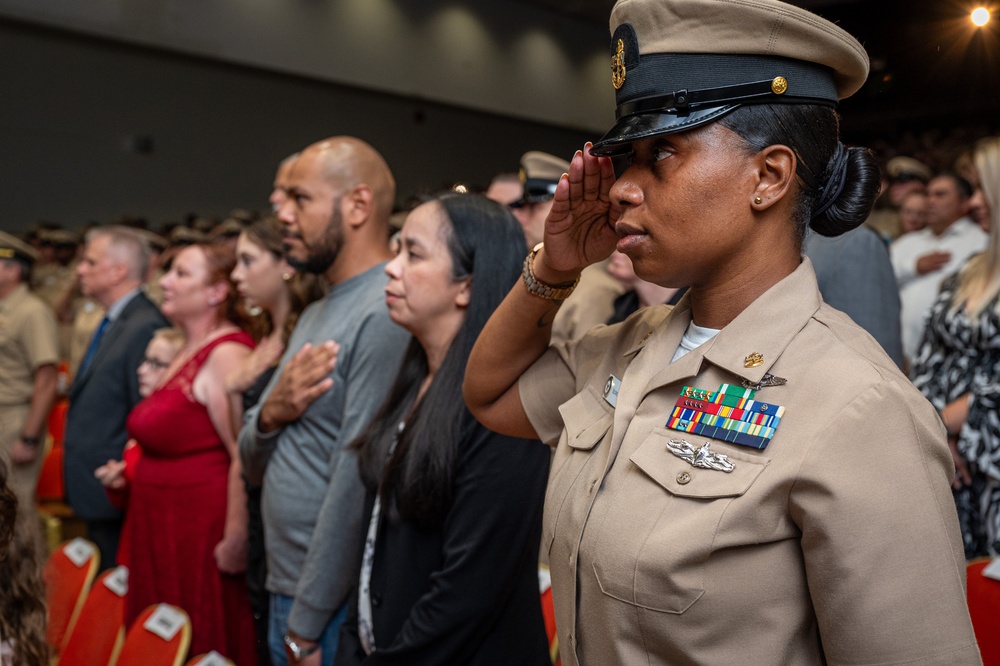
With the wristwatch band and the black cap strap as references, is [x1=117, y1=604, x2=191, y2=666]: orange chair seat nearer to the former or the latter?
the wristwatch band

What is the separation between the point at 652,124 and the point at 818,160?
20 cm

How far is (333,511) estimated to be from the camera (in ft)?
6.72

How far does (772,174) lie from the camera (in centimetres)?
98

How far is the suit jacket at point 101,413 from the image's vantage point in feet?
11.8

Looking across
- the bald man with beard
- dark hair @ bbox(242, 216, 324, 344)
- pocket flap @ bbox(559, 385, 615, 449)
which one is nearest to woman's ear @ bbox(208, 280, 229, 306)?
dark hair @ bbox(242, 216, 324, 344)

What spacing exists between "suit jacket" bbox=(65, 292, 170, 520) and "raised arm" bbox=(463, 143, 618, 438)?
9.04ft

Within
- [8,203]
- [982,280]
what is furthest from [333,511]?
[8,203]

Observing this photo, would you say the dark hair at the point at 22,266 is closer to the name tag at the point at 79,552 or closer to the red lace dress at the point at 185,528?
the red lace dress at the point at 185,528

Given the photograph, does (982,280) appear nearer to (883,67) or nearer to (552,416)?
(883,67)

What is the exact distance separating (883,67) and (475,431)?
1.05 metres

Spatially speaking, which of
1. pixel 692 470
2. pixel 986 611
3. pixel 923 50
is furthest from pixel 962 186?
pixel 692 470

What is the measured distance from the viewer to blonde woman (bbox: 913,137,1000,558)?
93.0 inches

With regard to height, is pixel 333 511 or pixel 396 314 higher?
pixel 396 314

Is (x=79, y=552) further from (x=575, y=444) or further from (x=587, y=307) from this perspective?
(x=575, y=444)
